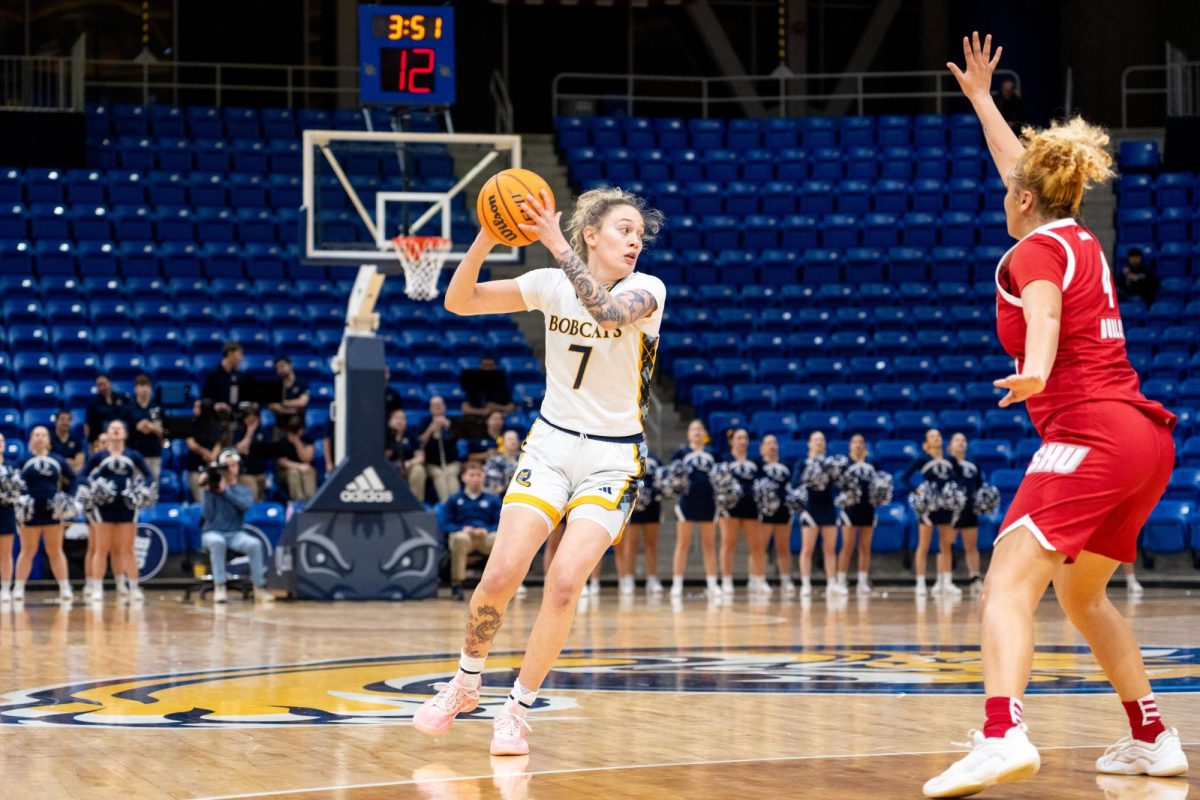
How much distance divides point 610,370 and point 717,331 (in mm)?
15343

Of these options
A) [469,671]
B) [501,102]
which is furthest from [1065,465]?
[501,102]

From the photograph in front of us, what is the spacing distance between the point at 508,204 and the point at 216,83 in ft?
69.3

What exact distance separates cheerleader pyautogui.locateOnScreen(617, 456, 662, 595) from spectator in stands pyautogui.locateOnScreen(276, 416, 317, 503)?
11.5 feet

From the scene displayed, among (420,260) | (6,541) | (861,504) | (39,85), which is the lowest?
(6,541)

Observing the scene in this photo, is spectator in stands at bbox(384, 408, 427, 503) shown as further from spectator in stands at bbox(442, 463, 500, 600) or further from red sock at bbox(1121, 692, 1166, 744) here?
red sock at bbox(1121, 692, 1166, 744)

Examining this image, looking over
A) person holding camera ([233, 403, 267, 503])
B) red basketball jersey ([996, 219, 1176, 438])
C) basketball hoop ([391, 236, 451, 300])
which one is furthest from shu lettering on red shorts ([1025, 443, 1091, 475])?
person holding camera ([233, 403, 267, 503])

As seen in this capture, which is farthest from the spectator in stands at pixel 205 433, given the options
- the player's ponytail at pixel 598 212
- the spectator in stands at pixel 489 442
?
the player's ponytail at pixel 598 212

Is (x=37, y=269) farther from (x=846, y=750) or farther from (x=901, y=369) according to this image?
(x=846, y=750)

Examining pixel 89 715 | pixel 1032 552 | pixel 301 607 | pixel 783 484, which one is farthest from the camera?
pixel 783 484

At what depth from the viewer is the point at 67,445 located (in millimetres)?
16891

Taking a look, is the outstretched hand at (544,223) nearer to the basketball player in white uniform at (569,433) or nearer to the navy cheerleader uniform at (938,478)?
the basketball player in white uniform at (569,433)

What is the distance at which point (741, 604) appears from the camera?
15.4 m

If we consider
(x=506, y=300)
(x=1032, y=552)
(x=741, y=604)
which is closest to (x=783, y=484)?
(x=741, y=604)

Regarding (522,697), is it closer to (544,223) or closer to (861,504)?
(544,223)
